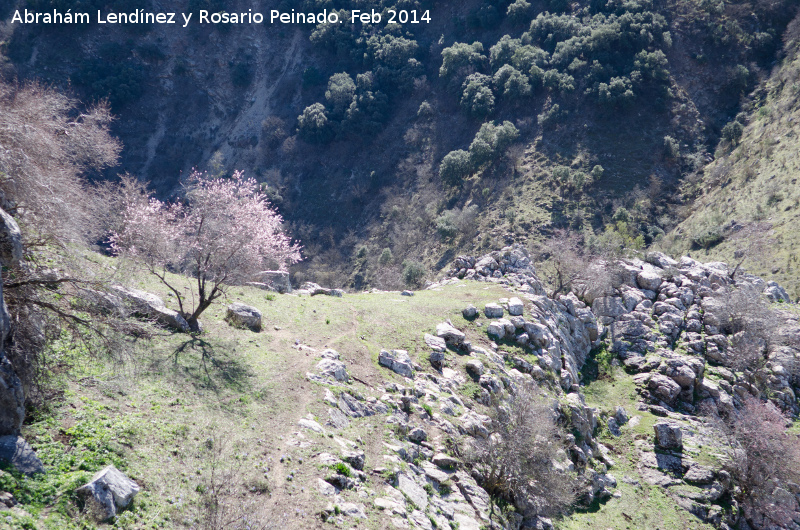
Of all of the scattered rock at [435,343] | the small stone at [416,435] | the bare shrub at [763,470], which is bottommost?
the bare shrub at [763,470]

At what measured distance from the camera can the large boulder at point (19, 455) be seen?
9992mm

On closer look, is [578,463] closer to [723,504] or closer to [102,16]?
[723,504]

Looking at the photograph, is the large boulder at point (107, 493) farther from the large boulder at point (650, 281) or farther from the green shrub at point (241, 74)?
the green shrub at point (241, 74)

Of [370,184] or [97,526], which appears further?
[370,184]

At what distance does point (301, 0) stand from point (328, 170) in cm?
3855

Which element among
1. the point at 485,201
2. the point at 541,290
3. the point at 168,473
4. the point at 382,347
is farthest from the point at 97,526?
the point at 485,201

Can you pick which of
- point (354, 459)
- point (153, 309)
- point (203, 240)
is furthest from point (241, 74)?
point (354, 459)

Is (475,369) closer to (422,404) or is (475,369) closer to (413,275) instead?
(422,404)

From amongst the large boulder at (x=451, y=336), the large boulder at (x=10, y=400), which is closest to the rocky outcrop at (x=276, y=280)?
the large boulder at (x=451, y=336)

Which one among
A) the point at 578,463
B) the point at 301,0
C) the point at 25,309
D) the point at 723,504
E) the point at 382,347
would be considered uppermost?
the point at 301,0

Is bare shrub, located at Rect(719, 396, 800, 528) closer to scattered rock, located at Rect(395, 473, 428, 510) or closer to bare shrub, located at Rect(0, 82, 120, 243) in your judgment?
scattered rock, located at Rect(395, 473, 428, 510)

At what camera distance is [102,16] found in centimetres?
7925

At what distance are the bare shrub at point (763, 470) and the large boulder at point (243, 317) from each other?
75.9 ft

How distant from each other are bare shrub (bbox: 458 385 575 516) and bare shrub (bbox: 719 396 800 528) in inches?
414
